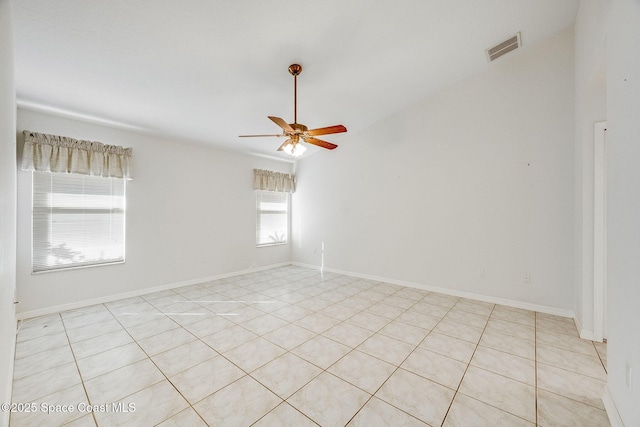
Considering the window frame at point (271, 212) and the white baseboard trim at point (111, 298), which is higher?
the window frame at point (271, 212)

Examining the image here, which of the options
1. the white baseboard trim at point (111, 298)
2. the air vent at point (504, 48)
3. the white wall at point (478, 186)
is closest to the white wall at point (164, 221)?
the white baseboard trim at point (111, 298)

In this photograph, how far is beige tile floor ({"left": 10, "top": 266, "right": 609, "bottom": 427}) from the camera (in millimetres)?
1560

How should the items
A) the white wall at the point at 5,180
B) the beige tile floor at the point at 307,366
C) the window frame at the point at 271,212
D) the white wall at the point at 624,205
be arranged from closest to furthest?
the white wall at the point at 624,205
the white wall at the point at 5,180
the beige tile floor at the point at 307,366
the window frame at the point at 271,212

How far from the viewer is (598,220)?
236 cm

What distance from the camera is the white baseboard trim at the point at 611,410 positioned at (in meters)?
1.38

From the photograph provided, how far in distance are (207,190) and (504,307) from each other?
5006 millimetres

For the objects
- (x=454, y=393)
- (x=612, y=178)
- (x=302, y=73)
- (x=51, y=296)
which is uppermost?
(x=302, y=73)

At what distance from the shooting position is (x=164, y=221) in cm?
406

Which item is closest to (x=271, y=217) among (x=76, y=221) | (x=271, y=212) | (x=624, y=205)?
(x=271, y=212)

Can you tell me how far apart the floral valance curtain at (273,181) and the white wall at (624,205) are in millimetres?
4895

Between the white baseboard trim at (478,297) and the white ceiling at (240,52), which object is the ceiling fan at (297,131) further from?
the white baseboard trim at (478,297)

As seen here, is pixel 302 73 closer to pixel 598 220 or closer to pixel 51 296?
pixel 598 220

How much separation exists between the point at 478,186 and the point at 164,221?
4.87 m

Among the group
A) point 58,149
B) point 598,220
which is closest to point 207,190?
point 58,149
